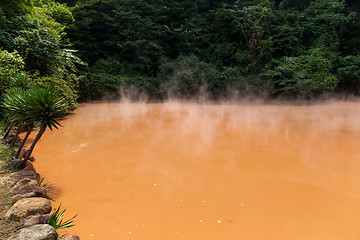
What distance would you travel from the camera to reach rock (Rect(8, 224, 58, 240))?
6.47 ft

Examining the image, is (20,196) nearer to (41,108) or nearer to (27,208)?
(27,208)

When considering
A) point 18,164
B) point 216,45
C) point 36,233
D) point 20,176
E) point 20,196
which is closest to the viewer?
point 36,233

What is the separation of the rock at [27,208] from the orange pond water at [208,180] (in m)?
0.43

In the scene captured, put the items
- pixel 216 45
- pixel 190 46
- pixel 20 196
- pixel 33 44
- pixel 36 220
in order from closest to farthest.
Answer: pixel 36 220 < pixel 20 196 < pixel 33 44 < pixel 216 45 < pixel 190 46

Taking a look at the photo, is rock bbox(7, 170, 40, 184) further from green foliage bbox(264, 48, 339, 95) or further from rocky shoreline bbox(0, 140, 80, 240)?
green foliage bbox(264, 48, 339, 95)

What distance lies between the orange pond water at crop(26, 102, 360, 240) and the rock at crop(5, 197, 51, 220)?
1.42ft

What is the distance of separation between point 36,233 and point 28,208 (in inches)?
21.4

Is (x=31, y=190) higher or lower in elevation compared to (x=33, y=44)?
lower

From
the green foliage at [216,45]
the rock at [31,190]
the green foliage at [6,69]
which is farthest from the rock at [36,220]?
the green foliage at [216,45]

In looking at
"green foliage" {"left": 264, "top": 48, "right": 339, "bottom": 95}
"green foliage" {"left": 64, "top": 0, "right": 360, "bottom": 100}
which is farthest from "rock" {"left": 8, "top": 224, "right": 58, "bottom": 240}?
"green foliage" {"left": 264, "top": 48, "right": 339, "bottom": 95}

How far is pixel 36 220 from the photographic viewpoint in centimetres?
227

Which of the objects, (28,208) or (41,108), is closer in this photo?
(28,208)

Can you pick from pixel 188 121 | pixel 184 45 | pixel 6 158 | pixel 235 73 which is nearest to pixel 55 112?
pixel 6 158

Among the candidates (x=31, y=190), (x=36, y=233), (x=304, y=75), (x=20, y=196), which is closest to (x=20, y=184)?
(x=31, y=190)
